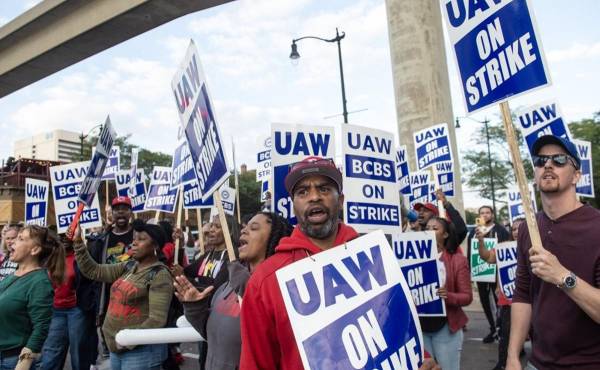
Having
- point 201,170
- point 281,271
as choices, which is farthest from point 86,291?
point 281,271

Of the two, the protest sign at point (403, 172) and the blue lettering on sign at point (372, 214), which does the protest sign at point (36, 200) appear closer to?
the protest sign at point (403, 172)

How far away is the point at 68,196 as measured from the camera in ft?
26.3

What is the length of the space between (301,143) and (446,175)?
11.1 ft

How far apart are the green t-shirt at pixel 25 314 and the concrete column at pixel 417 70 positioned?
33.6 ft

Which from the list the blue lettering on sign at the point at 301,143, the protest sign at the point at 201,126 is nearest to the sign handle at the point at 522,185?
the protest sign at the point at 201,126

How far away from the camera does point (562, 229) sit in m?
2.54

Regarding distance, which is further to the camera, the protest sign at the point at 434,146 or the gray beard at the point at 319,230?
the protest sign at the point at 434,146

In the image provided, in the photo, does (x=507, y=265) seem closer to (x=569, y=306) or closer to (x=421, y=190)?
(x=421, y=190)

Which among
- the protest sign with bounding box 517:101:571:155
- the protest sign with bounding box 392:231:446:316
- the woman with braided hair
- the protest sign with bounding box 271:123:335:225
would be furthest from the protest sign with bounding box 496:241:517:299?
the woman with braided hair

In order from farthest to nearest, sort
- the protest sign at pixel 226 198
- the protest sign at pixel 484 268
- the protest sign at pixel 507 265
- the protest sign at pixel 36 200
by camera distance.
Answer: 1. the protest sign at pixel 226 198
2. the protest sign at pixel 36 200
3. the protest sign at pixel 484 268
4. the protest sign at pixel 507 265

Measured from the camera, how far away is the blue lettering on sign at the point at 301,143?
4777 millimetres

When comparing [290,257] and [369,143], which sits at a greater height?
[369,143]

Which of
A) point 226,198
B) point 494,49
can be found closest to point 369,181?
point 494,49

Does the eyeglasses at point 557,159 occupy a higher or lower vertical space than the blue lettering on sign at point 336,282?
higher
